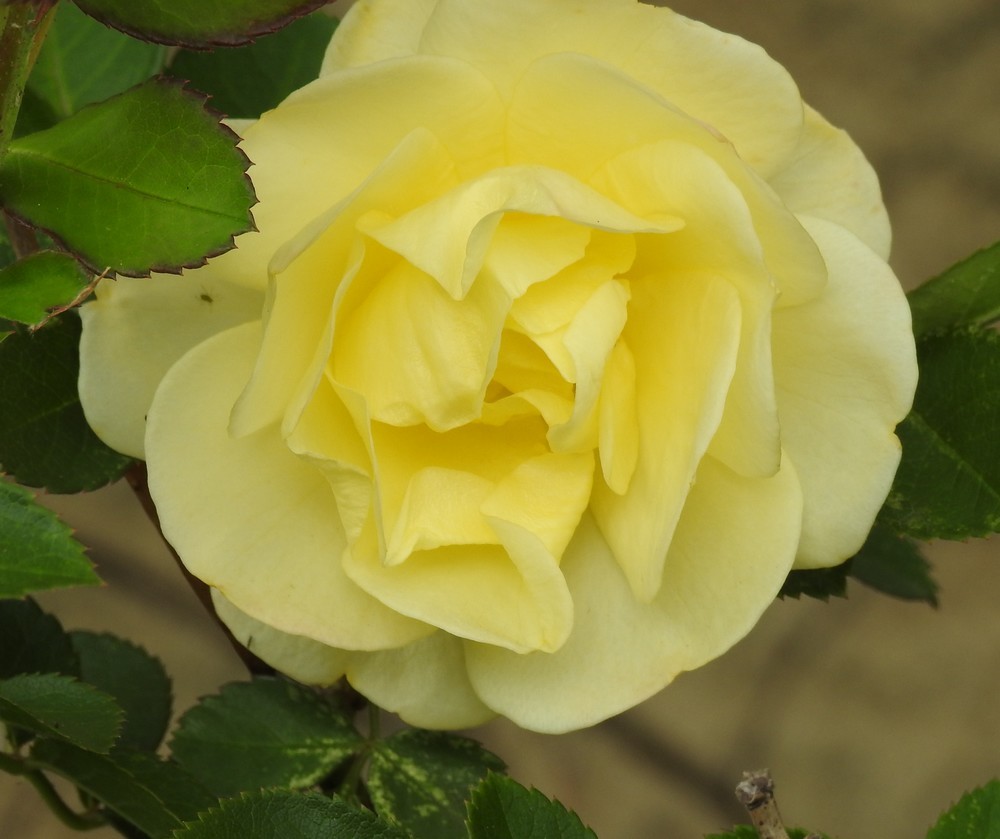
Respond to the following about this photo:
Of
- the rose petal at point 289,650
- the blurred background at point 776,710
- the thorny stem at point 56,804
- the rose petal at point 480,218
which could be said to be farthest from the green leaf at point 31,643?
the blurred background at point 776,710

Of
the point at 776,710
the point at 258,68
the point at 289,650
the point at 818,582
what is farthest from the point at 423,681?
the point at 776,710

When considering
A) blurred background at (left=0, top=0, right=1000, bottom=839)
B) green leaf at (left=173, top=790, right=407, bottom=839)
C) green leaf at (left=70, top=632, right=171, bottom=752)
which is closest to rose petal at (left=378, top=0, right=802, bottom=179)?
green leaf at (left=173, top=790, right=407, bottom=839)

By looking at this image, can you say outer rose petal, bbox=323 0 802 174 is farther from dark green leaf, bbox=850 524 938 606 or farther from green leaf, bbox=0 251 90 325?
dark green leaf, bbox=850 524 938 606

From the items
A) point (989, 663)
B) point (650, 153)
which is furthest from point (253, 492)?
point (989, 663)

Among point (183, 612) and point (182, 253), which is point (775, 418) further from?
point (183, 612)

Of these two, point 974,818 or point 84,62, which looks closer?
point 974,818

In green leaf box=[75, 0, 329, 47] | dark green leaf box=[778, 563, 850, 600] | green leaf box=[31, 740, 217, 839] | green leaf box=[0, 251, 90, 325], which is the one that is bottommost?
green leaf box=[31, 740, 217, 839]

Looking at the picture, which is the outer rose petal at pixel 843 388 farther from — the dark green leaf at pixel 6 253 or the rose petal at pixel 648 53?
the dark green leaf at pixel 6 253

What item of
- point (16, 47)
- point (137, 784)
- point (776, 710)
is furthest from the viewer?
point (776, 710)

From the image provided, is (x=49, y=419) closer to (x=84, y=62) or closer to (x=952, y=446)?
(x=84, y=62)
